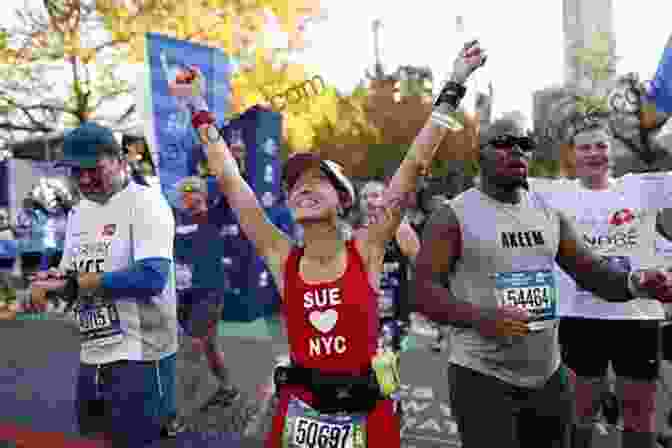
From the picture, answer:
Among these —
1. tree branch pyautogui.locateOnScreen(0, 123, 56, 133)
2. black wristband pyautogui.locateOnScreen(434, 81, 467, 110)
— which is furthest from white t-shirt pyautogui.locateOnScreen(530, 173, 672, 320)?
tree branch pyautogui.locateOnScreen(0, 123, 56, 133)

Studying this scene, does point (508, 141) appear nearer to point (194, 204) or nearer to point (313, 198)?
point (313, 198)

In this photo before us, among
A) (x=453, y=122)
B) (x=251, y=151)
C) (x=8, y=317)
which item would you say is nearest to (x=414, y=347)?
(x=251, y=151)

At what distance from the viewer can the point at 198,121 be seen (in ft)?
7.48

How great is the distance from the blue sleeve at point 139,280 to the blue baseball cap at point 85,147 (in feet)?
1.51

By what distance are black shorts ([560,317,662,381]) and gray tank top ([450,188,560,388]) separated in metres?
1.09

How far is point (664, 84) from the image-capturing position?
3582 mm

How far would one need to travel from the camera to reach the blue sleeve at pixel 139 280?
2.20 metres

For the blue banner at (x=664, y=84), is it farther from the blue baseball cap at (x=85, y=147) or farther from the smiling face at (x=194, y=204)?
the smiling face at (x=194, y=204)

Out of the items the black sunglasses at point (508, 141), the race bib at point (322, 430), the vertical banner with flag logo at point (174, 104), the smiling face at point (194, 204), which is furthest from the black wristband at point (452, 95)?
the vertical banner with flag logo at point (174, 104)

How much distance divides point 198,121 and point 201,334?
2.87 meters

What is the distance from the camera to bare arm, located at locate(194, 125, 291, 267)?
84.6 inches

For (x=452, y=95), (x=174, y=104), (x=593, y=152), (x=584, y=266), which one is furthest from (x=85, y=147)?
(x=174, y=104)

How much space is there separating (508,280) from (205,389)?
145 inches

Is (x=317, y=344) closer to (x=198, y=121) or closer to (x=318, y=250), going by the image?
(x=318, y=250)
